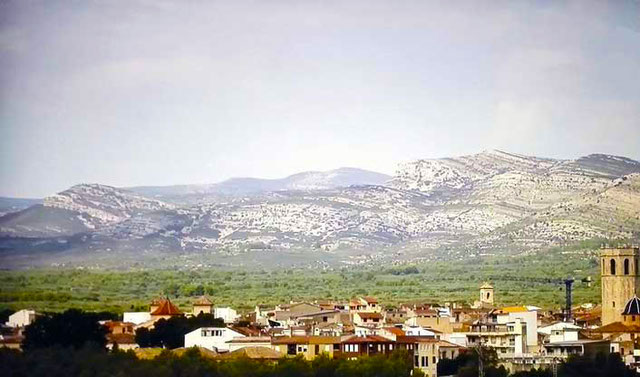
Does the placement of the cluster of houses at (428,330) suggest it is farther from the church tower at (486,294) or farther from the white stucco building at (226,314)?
the church tower at (486,294)

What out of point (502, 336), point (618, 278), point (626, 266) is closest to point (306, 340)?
point (502, 336)

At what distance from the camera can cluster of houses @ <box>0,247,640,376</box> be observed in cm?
3469

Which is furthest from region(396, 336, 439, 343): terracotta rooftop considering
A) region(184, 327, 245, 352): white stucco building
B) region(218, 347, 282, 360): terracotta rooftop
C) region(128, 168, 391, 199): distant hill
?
region(128, 168, 391, 199): distant hill

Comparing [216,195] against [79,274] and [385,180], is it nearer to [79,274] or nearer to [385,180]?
[385,180]

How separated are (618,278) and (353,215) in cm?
4263

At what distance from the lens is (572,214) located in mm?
77688

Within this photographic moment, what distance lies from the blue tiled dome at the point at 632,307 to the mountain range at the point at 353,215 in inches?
1013

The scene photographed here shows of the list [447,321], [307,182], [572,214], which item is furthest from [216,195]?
[447,321]

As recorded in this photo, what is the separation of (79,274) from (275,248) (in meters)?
24.6

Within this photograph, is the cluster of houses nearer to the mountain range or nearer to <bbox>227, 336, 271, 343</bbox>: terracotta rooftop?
<bbox>227, 336, 271, 343</bbox>: terracotta rooftop

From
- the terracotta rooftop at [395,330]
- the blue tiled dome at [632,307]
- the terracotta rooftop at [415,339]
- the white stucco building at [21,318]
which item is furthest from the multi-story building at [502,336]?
the white stucco building at [21,318]

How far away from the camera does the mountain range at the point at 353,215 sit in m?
74.1

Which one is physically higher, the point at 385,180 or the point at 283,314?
the point at 385,180

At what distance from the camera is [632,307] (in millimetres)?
42062
